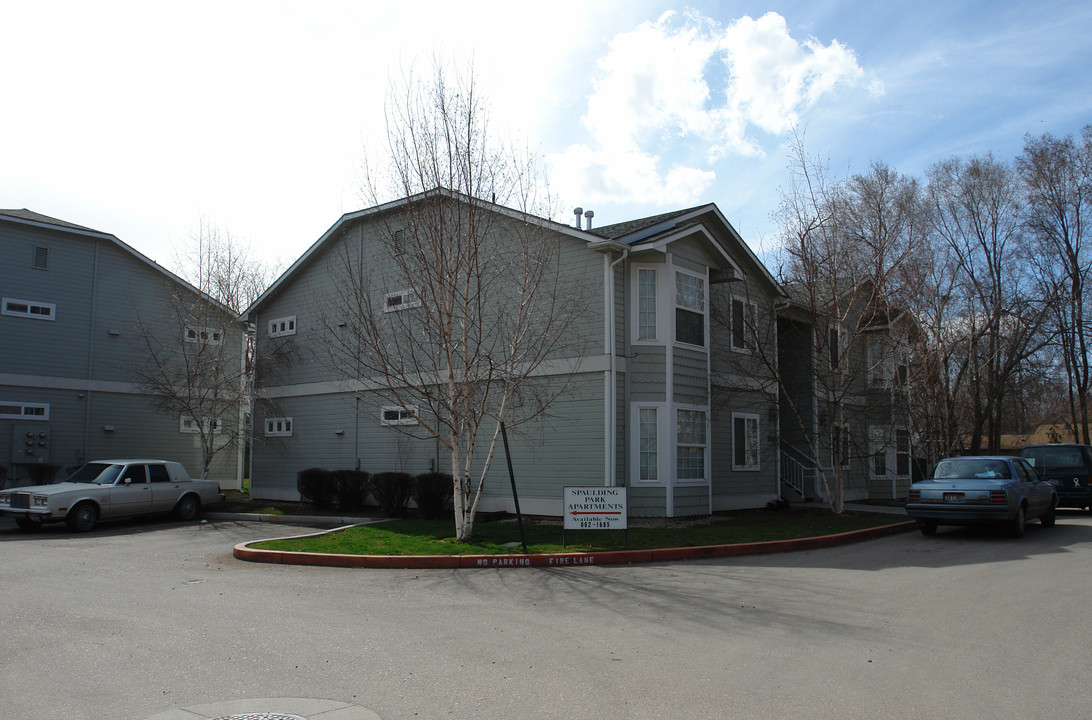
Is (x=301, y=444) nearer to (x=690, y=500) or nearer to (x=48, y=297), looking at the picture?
(x=48, y=297)

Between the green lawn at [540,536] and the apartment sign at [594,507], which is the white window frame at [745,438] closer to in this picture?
the green lawn at [540,536]

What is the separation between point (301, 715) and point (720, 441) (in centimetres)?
1596

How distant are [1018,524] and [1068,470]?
357 inches

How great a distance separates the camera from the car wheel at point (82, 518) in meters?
16.8

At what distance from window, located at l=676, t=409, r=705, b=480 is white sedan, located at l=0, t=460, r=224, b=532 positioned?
38.6 ft

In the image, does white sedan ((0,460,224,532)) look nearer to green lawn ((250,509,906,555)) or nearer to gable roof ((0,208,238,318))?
green lawn ((250,509,906,555))

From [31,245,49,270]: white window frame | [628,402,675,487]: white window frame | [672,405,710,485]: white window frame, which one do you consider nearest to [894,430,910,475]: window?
[672,405,710,485]: white window frame

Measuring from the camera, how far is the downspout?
55.7 ft

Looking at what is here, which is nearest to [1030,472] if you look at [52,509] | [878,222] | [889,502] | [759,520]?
[759,520]

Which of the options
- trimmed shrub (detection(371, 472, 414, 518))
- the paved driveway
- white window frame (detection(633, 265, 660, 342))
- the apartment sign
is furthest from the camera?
trimmed shrub (detection(371, 472, 414, 518))

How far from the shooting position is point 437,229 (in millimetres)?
14055

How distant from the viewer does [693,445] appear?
59.0ft

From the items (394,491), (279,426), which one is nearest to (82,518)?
(394,491)

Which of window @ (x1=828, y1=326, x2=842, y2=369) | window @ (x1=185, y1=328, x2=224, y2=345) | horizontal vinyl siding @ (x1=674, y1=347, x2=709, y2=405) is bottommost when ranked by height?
horizontal vinyl siding @ (x1=674, y1=347, x2=709, y2=405)
